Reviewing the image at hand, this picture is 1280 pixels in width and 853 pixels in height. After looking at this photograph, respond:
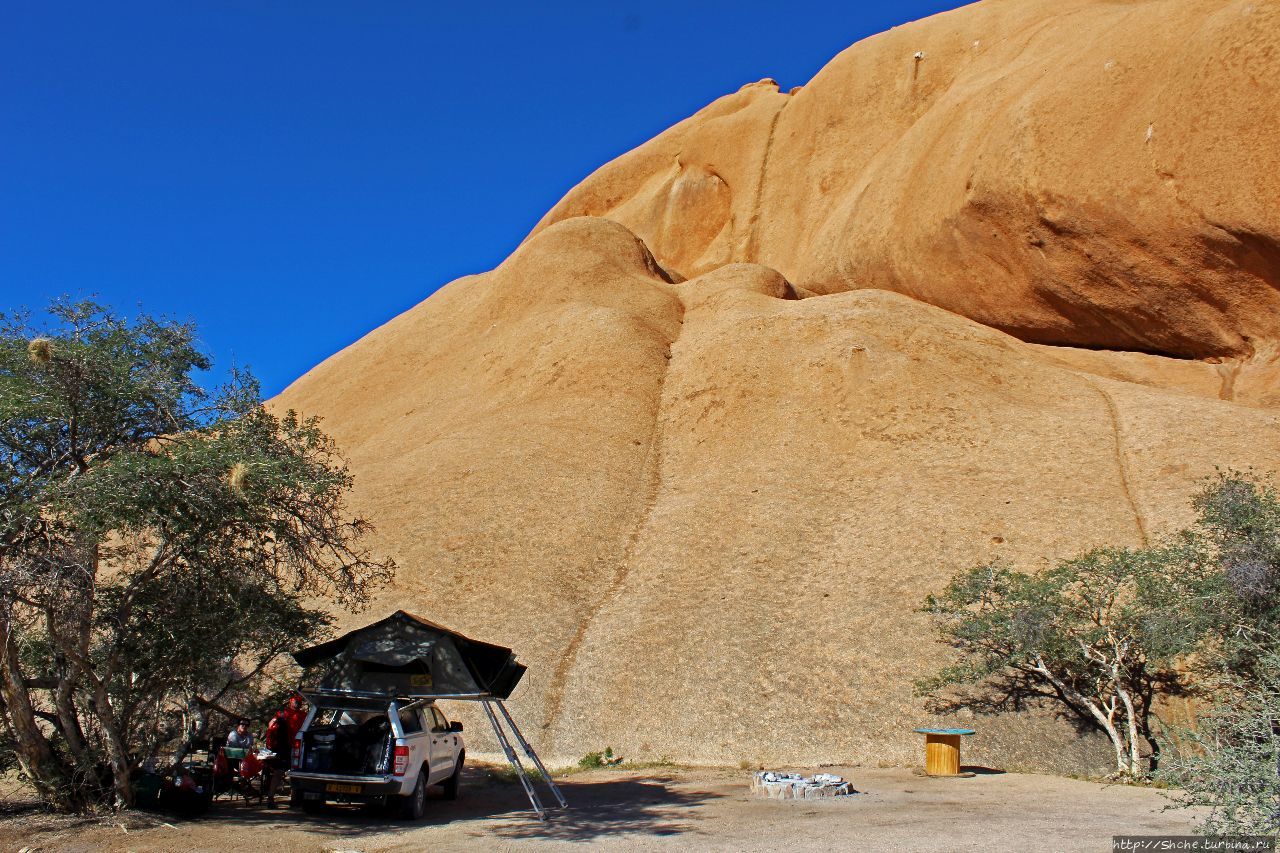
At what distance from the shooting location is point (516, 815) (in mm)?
13086

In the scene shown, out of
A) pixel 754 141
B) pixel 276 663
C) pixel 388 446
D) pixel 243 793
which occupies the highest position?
pixel 754 141

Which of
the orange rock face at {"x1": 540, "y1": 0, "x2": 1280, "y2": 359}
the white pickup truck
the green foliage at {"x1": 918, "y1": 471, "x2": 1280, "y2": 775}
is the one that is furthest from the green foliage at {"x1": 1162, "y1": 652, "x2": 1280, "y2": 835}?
the orange rock face at {"x1": 540, "y1": 0, "x2": 1280, "y2": 359}

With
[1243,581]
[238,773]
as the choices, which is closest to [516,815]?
[238,773]

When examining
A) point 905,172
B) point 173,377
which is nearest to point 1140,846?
point 173,377

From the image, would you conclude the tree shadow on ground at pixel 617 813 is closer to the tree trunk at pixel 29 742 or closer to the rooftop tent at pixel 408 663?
the rooftop tent at pixel 408 663

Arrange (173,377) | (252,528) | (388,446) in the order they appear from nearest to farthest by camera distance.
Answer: (252,528), (173,377), (388,446)

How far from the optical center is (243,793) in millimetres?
13617

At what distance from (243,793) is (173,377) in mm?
5620

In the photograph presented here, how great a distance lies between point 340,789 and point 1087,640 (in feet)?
42.2

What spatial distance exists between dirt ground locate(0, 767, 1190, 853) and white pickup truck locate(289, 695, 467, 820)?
349mm

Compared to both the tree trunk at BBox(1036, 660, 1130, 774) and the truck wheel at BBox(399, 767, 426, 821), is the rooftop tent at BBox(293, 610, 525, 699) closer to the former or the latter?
the truck wheel at BBox(399, 767, 426, 821)

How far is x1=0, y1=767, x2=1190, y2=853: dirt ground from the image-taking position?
35.1 ft

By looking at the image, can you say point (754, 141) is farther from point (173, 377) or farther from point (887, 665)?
point (173, 377)

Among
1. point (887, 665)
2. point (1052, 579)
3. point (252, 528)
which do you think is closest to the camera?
point (252, 528)
